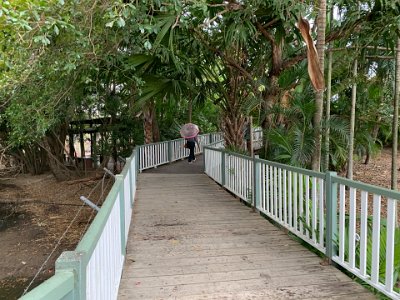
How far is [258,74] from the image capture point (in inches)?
312

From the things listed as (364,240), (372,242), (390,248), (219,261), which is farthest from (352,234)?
(219,261)

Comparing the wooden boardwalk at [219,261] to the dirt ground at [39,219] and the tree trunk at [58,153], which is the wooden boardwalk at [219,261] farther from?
the tree trunk at [58,153]

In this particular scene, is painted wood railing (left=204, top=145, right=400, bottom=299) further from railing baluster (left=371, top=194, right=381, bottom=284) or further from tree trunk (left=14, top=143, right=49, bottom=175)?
tree trunk (left=14, top=143, right=49, bottom=175)

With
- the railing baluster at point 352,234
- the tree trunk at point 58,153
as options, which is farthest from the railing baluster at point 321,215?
the tree trunk at point 58,153

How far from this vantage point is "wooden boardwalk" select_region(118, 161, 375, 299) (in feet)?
10.3

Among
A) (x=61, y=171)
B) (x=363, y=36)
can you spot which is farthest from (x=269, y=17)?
(x=61, y=171)

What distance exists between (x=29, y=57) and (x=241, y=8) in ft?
10.8

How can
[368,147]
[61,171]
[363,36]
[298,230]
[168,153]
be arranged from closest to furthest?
[298,230], [363,36], [368,147], [168,153], [61,171]

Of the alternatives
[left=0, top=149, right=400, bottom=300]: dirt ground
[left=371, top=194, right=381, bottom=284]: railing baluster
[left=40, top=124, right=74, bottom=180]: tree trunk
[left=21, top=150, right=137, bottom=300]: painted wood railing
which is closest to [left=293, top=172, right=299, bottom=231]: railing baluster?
[left=371, top=194, right=381, bottom=284]: railing baluster

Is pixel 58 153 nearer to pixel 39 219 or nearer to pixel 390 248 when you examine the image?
pixel 39 219

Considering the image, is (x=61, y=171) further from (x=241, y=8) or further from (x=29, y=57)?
(x=241, y=8)

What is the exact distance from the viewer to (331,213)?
3572mm

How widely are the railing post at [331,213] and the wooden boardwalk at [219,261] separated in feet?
0.74

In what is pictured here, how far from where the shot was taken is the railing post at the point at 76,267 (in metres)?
1.59
